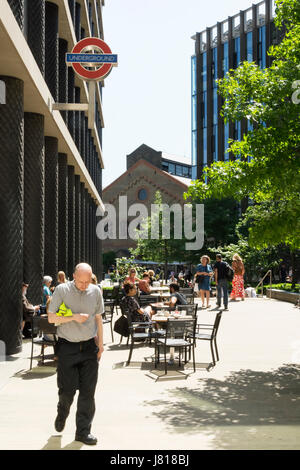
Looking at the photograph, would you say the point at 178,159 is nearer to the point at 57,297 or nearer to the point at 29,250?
the point at 29,250

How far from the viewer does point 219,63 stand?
62.4 metres

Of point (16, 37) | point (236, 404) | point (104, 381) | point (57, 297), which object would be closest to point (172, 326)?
point (104, 381)

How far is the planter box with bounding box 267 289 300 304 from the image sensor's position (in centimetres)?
2339

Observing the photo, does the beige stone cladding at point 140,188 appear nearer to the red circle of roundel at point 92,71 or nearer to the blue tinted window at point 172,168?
the blue tinted window at point 172,168

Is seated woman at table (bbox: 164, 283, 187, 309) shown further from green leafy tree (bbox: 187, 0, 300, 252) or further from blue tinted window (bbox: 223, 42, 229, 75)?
blue tinted window (bbox: 223, 42, 229, 75)

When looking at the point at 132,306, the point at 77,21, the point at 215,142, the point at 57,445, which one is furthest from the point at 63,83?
the point at 215,142

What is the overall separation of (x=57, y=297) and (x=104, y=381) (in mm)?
3141

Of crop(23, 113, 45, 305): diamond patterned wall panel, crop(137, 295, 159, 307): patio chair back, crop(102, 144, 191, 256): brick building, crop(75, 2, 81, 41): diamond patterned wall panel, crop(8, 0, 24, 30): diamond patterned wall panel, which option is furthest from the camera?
crop(102, 144, 191, 256): brick building

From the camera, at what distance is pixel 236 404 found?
6887 mm

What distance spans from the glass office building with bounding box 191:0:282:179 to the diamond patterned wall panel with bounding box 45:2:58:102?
41.1 meters

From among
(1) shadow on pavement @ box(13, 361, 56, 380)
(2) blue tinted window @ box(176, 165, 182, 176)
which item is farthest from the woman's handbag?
(2) blue tinted window @ box(176, 165, 182, 176)

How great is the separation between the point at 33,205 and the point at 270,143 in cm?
818

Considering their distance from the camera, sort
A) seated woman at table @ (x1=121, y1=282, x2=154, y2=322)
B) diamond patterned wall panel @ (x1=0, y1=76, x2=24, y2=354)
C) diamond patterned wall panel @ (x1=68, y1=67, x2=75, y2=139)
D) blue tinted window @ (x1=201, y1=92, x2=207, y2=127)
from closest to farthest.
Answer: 1. diamond patterned wall panel @ (x1=0, y1=76, x2=24, y2=354)
2. seated woman at table @ (x1=121, y1=282, x2=154, y2=322)
3. diamond patterned wall panel @ (x1=68, y1=67, x2=75, y2=139)
4. blue tinted window @ (x1=201, y1=92, x2=207, y2=127)

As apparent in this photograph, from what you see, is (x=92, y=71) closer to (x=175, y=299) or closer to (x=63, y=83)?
(x=63, y=83)
